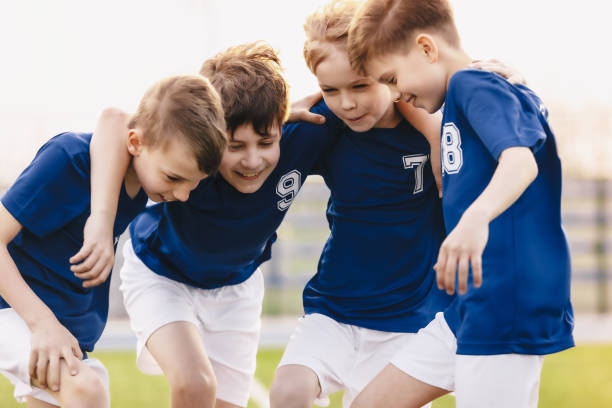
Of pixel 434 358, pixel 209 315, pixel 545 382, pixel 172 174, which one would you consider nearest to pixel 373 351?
pixel 434 358

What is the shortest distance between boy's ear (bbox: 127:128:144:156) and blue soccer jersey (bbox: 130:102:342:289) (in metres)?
0.29

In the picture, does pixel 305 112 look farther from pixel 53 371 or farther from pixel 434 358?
pixel 53 371

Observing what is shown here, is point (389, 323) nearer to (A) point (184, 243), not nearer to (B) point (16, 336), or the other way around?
(A) point (184, 243)

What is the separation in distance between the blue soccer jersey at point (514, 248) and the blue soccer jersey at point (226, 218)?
672 mm

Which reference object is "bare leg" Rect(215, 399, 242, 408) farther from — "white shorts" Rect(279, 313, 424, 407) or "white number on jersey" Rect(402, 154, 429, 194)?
"white number on jersey" Rect(402, 154, 429, 194)

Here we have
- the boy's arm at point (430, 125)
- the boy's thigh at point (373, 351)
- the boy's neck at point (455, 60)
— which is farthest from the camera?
the boy's thigh at point (373, 351)

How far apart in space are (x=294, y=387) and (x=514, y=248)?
0.87 meters

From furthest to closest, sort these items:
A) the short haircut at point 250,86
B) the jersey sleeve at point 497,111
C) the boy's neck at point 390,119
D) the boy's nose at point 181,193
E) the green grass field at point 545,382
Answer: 1. the green grass field at point 545,382
2. the boy's neck at point 390,119
3. the short haircut at point 250,86
4. the boy's nose at point 181,193
5. the jersey sleeve at point 497,111

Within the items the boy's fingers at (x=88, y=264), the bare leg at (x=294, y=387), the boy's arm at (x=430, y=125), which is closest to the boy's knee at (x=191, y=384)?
the bare leg at (x=294, y=387)

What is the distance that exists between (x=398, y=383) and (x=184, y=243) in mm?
888

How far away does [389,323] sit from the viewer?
Answer: 269 centimetres

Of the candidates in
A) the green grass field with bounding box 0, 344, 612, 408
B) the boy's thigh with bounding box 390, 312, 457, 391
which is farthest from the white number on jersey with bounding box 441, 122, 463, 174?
the green grass field with bounding box 0, 344, 612, 408

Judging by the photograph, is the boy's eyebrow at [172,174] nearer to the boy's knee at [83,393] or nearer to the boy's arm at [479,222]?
the boy's knee at [83,393]

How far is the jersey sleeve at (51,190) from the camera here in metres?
2.19
